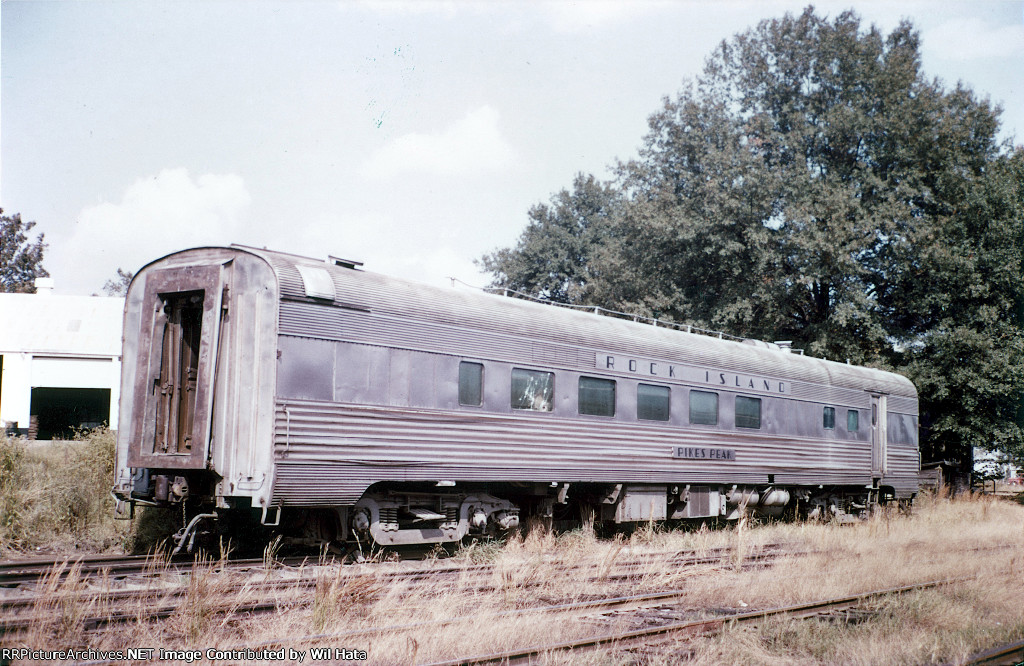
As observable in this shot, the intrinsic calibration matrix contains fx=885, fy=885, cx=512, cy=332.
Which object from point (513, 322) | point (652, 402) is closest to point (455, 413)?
point (513, 322)

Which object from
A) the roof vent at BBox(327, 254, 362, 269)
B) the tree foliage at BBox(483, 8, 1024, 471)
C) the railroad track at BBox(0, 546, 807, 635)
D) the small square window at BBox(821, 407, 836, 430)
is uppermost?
the tree foliage at BBox(483, 8, 1024, 471)

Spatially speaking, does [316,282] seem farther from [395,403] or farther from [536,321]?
[536,321]

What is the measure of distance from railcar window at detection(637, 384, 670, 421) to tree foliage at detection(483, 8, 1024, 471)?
12.3m

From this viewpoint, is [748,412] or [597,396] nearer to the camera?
[597,396]

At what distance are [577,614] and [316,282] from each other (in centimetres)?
465

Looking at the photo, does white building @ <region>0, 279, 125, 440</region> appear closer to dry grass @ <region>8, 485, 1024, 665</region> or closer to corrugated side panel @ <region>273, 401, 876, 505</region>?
corrugated side panel @ <region>273, 401, 876, 505</region>

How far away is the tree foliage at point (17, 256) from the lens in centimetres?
5216

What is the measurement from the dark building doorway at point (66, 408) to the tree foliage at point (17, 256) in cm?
2156

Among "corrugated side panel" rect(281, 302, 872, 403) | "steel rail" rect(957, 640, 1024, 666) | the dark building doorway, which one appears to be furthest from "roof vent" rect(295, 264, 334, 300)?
the dark building doorway

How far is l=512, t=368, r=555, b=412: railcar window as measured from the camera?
12234mm

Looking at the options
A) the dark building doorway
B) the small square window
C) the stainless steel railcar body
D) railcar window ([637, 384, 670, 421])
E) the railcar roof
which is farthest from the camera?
the dark building doorway

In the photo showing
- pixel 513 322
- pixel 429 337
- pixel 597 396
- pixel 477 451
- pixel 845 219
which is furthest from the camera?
pixel 845 219

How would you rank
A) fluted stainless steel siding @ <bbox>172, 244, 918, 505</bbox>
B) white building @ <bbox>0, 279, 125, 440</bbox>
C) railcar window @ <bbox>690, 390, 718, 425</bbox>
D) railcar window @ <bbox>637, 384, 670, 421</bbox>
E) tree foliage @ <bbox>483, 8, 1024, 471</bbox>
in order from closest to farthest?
fluted stainless steel siding @ <bbox>172, 244, 918, 505</bbox> → railcar window @ <bbox>637, 384, 670, 421</bbox> → railcar window @ <bbox>690, 390, 718, 425</bbox> → tree foliage @ <bbox>483, 8, 1024, 471</bbox> → white building @ <bbox>0, 279, 125, 440</bbox>

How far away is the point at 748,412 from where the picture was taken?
643 inches
